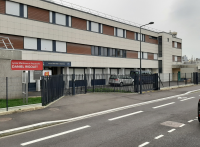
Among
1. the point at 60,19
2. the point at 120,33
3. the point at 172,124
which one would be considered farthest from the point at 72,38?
the point at 172,124

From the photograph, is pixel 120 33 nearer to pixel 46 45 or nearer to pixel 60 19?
pixel 60 19

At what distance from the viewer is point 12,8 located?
19531 millimetres

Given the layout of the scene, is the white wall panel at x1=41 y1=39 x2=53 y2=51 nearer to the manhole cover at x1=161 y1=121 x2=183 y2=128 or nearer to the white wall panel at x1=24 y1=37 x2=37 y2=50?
the white wall panel at x1=24 y1=37 x2=37 y2=50

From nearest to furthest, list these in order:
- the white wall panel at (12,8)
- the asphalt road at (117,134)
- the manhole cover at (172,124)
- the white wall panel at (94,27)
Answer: the asphalt road at (117,134) < the manhole cover at (172,124) < the white wall panel at (12,8) < the white wall panel at (94,27)

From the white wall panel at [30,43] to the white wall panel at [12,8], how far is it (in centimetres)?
298

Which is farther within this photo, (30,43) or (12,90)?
(30,43)

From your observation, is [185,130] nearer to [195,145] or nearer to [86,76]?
[195,145]

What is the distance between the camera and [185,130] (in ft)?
22.4

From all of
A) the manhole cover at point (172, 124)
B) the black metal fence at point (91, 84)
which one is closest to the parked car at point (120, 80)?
the black metal fence at point (91, 84)

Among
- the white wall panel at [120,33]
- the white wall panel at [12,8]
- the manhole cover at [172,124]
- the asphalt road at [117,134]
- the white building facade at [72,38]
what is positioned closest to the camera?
the asphalt road at [117,134]

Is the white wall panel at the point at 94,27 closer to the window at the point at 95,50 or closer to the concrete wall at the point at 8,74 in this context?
the window at the point at 95,50

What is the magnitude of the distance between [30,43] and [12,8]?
4.16m

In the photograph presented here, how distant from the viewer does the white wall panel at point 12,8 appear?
63.1ft

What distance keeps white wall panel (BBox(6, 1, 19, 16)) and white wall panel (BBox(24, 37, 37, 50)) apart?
117 inches
